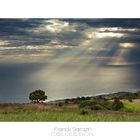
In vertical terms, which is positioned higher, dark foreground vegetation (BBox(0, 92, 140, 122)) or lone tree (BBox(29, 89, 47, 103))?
lone tree (BBox(29, 89, 47, 103))

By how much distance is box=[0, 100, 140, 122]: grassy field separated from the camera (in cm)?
1477

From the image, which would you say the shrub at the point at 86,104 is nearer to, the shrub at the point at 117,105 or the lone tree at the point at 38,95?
the shrub at the point at 117,105

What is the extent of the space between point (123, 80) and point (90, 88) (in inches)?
14.1

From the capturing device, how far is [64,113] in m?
14.9

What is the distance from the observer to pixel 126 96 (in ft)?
48.6

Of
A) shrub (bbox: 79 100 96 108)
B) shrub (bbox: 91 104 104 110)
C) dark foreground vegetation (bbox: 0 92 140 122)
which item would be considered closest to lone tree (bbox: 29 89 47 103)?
dark foreground vegetation (bbox: 0 92 140 122)

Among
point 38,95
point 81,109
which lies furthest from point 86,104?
point 38,95

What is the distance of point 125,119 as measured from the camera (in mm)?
14766

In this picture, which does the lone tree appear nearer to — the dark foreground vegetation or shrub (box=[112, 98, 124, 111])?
the dark foreground vegetation

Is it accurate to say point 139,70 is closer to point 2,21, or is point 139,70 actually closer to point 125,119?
point 125,119

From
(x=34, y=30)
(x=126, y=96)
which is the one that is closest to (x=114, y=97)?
(x=126, y=96)
